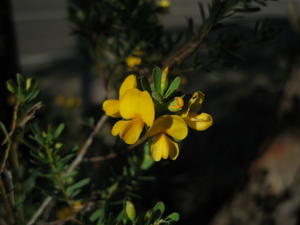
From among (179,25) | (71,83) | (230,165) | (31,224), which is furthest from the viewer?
(179,25)

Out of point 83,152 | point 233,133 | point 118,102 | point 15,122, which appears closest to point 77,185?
point 83,152

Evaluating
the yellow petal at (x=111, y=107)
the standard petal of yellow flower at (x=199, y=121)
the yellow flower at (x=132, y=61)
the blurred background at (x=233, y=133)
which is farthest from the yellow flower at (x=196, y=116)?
the yellow flower at (x=132, y=61)

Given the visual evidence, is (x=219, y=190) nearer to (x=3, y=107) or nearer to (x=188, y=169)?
(x=188, y=169)

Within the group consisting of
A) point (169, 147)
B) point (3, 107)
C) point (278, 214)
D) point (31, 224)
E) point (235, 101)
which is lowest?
point (235, 101)

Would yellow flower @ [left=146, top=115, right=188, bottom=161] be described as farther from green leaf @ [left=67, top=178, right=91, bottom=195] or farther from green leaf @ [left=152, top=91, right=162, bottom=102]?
green leaf @ [left=67, top=178, right=91, bottom=195]

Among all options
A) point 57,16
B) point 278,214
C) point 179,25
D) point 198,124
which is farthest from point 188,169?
point 57,16

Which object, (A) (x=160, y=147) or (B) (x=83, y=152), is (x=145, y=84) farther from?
(B) (x=83, y=152)
